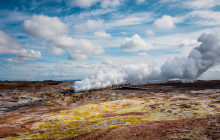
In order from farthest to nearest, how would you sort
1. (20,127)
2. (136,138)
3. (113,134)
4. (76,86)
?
(76,86)
(20,127)
(113,134)
(136,138)

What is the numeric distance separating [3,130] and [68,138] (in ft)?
79.5

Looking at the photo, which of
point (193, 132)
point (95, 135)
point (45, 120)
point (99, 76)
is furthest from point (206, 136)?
point (99, 76)

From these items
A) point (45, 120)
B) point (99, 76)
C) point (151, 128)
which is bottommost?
point (45, 120)

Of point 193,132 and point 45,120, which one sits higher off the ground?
point 193,132

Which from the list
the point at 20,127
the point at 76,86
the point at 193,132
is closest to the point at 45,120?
the point at 20,127

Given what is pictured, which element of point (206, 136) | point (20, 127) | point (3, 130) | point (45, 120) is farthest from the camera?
point (45, 120)

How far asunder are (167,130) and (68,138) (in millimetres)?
23209

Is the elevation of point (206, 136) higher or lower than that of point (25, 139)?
higher

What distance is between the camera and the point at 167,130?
32.6 m

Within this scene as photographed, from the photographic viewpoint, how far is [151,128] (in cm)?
3441

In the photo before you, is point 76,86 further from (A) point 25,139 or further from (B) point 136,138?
(B) point 136,138

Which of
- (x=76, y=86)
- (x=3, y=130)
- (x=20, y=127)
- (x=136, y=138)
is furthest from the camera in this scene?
(x=76, y=86)

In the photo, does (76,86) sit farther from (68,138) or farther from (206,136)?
(206,136)

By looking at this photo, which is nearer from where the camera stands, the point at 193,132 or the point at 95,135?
the point at 193,132
